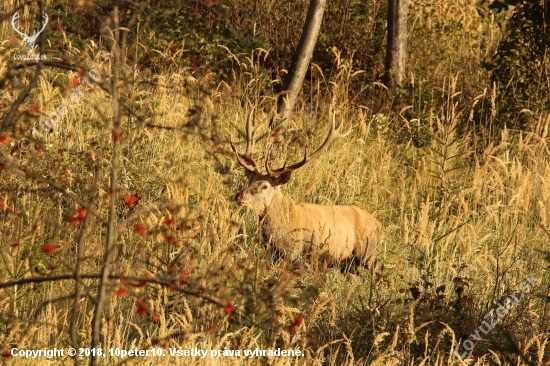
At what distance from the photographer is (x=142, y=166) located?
8.40m

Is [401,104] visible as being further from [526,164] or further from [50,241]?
[50,241]

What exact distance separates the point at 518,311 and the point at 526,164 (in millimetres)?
4086

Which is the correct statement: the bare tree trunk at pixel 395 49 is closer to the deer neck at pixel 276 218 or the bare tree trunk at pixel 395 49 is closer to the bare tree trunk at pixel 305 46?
the bare tree trunk at pixel 305 46

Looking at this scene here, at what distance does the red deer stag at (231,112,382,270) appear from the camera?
783 centimetres

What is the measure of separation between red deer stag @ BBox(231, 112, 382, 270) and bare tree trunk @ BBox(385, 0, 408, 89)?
12.4 ft

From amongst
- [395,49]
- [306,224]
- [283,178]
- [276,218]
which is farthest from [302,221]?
[395,49]

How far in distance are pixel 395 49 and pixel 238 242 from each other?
4.87m

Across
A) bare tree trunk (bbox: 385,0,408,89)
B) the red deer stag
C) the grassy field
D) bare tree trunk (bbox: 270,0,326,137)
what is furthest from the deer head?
bare tree trunk (bbox: 385,0,408,89)

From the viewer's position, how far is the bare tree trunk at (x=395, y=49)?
37.9 ft

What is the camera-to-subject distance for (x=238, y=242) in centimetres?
776

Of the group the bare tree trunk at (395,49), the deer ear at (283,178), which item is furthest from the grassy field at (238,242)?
the deer ear at (283,178)

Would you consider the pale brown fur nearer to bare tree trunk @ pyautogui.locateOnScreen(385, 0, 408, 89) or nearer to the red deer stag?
the red deer stag

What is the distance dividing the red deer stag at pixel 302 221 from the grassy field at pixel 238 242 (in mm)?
201

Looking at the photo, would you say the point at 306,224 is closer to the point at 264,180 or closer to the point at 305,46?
the point at 264,180
